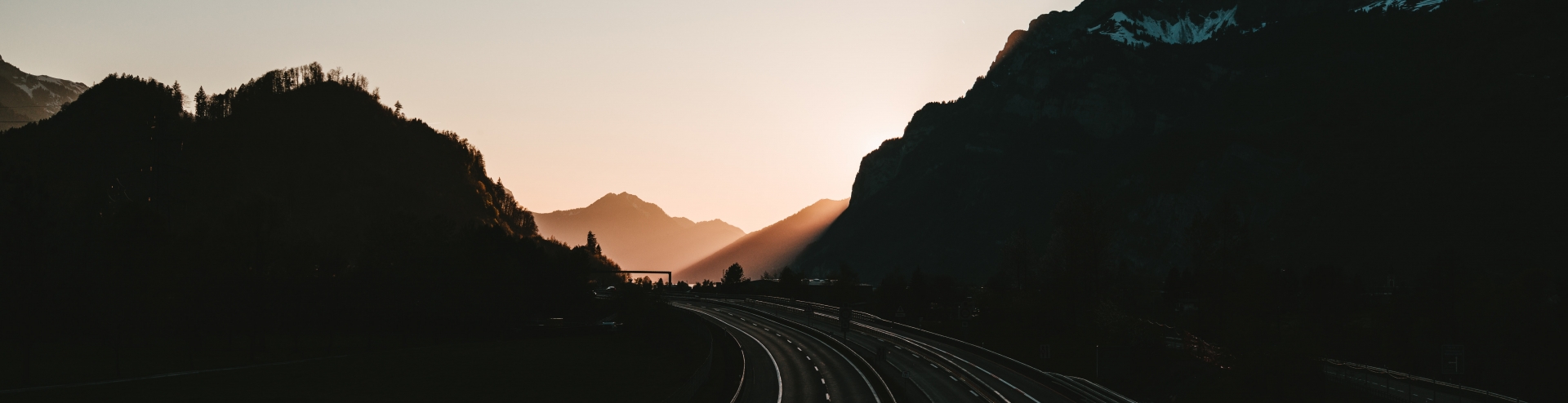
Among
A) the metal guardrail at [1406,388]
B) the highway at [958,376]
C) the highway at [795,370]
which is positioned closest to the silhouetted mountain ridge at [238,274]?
the highway at [795,370]

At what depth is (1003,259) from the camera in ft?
471

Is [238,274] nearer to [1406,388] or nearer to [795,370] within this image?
[795,370]

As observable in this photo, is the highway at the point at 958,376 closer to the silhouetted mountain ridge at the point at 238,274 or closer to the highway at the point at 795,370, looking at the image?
the highway at the point at 795,370

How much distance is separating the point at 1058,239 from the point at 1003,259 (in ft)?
96.2

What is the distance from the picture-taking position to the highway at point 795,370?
173ft

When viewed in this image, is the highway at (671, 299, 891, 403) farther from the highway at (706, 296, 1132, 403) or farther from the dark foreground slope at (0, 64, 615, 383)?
the dark foreground slope at (0, 64, 615, 383)

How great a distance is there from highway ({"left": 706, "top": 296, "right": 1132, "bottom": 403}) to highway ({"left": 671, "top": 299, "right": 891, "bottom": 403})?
2509 mm

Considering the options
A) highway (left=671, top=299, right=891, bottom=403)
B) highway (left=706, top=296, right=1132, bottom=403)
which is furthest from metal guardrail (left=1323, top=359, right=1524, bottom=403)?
highway (left=671, top=299, right=891, bottom=403)

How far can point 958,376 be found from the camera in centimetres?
5978

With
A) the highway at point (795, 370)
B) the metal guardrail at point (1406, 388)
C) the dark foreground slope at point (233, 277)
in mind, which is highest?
the dark foreground slope at point (233, 277)

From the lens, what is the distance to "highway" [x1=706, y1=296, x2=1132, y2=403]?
5047 centimetres

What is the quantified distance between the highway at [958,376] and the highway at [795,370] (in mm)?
2509

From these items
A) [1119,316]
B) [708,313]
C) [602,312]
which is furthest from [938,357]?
[602,312]

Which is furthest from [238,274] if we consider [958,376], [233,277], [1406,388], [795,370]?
[1406,388]
